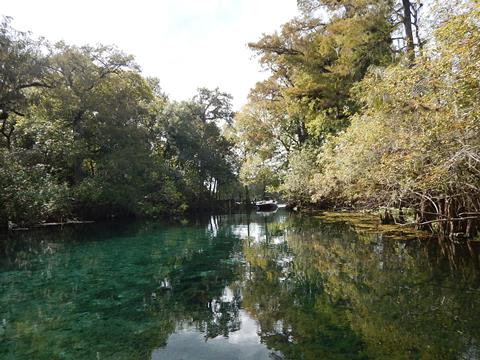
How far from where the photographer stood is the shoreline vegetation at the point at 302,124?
22.0 feet

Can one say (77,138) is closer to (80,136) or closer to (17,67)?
(80,136)

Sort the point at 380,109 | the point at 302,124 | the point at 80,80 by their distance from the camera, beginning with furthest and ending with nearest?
the point at 302,124, the point at 80,80, the point at 380,109

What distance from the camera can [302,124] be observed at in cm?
3053

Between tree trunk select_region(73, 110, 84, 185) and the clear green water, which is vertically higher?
tree trunk select_region(73, 110, 84, 185)

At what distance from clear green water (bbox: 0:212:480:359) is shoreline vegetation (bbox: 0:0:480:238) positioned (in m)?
2.02

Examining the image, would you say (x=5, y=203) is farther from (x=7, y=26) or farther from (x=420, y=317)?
(x=420, y=317)

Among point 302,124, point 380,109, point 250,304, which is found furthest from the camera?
point 302,124

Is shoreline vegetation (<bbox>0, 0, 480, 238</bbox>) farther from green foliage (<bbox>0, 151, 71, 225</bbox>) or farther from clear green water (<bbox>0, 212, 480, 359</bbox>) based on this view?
clear green water (<bbox>0, 212, 480, 359</bbox>)

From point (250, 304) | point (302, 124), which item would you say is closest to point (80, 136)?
point (302, 124)

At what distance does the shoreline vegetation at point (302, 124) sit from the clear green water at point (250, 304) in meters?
2.02

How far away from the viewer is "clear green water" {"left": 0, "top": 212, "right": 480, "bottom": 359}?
4332 mm

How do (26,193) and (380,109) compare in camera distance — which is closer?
(380,109)

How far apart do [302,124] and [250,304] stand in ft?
85.4

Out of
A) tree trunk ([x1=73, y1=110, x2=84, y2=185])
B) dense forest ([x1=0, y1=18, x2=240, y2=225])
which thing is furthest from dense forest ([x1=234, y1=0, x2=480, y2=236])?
tree trunk ([x1=73, y1=110, x2=84, y2=185])
